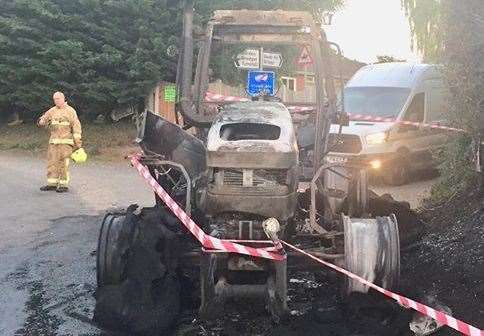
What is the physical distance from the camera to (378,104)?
494 inches

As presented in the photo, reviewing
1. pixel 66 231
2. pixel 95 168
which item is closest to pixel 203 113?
pixel 66 231

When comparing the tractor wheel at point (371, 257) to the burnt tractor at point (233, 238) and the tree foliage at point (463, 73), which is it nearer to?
the burnt tractor at point (233, 238)

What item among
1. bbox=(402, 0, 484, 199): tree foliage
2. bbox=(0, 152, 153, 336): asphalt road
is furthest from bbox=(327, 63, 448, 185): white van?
bbox=(0, 152, 153, 336): asphalt road

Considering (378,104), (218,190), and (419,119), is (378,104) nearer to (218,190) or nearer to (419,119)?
(419,119)

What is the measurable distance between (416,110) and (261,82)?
714cm

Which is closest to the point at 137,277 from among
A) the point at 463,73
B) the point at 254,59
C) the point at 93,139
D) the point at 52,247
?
the point at 254,59

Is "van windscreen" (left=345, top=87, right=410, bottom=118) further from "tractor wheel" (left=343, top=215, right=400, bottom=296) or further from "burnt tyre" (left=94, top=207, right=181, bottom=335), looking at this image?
"burnt tyre" (left=94, top=207, right=181, bottom=335)

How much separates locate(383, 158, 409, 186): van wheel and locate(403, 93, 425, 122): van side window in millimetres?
917

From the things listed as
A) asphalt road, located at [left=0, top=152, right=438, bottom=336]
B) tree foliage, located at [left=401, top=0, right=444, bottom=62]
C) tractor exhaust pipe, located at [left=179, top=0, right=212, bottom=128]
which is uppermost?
tree foliage, located at [left=401, top=0, right=444, bottom=62]

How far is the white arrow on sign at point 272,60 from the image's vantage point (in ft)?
19.8

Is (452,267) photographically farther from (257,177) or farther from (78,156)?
(78,156)

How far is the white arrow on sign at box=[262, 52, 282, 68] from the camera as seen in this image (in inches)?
238

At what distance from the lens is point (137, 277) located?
4.76 metres

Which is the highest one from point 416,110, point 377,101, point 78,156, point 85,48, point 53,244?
point 85,48
